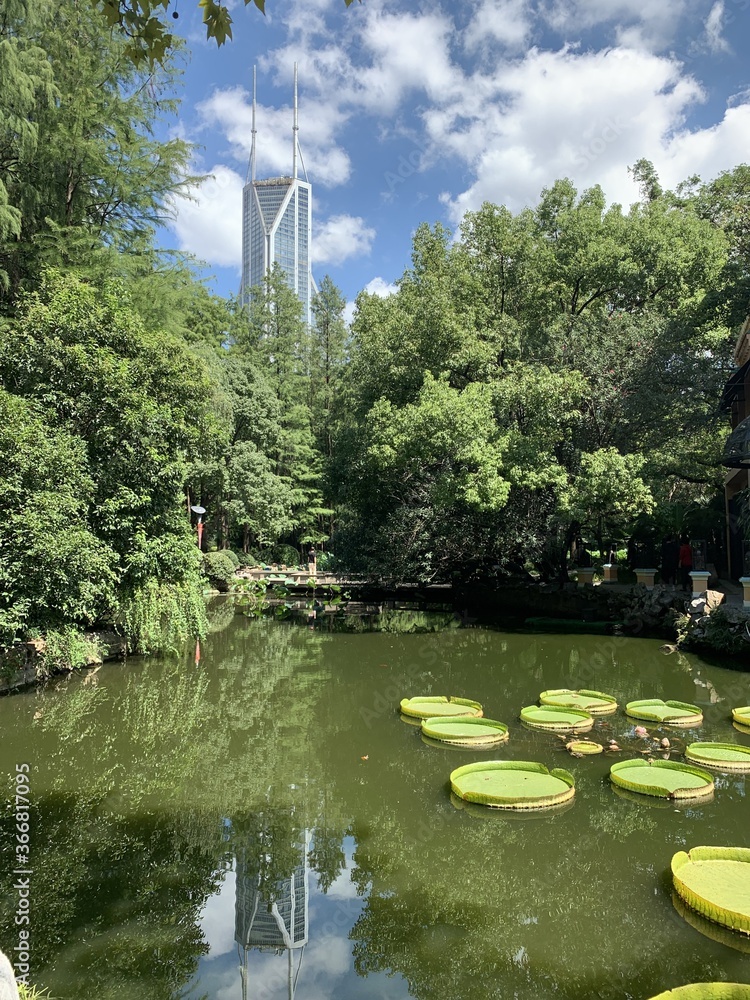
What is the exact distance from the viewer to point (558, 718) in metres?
7.55

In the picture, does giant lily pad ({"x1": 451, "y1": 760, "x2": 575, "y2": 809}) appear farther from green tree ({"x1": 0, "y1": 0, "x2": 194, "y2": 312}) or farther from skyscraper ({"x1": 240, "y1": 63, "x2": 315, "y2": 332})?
skyscraper ({"x1": 240, "y1": 63, "x2": 315, "y2": 332})

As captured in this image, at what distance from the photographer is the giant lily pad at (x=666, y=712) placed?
749 centimetres

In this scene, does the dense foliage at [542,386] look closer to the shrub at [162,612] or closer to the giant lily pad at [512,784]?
the shrub at [162,612]

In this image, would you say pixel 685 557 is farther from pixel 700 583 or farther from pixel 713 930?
pixel 713 930

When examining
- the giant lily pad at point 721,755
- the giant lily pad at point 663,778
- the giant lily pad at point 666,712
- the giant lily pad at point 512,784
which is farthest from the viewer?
the giant lily pad at point 666,712

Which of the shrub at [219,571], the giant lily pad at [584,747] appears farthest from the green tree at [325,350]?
the giant lily pad at [584,747]

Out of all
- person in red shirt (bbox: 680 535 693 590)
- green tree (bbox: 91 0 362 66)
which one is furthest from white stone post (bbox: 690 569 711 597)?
green tree (bbox: 91 0 362 66)

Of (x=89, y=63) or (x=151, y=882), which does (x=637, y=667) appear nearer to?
(x=151, y=882)

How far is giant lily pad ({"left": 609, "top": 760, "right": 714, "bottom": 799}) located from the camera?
551 cm

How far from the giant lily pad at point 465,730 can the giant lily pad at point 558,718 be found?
0.43m

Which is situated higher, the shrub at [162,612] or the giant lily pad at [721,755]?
the shrub at [162,612]

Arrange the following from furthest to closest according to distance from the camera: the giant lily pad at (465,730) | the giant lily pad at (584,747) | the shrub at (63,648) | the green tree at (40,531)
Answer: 1. the shrub at (63,648)
2. the green tree at (40,531)
3. the giant lily pad at (465,730)
4. the giant lily pad at (584,747)

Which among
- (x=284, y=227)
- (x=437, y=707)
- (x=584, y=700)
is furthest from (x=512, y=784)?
(x=284, y=227)

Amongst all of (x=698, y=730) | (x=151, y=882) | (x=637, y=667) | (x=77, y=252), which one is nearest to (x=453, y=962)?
(x=151, y=882)
